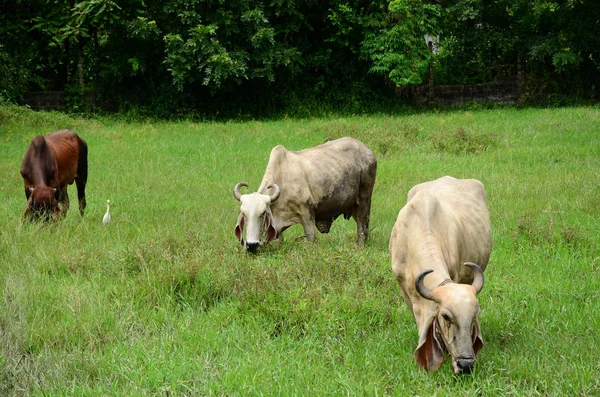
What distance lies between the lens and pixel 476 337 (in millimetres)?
4379

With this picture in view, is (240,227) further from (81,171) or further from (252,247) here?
(81,171)

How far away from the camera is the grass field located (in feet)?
15.6

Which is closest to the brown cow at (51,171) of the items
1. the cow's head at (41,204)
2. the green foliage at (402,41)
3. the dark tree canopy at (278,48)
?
the cow's head at (41,204)

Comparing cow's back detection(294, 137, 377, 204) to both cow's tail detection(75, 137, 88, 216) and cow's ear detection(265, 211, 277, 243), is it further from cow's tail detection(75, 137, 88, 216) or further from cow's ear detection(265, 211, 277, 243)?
cow's tail detection(75, 137, 88, 216)

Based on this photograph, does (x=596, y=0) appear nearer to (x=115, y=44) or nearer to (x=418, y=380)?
(x=115, y=44)

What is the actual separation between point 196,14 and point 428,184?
18.0 m

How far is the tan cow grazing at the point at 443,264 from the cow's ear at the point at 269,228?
194 centimetres

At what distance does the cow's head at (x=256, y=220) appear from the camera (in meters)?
7.29

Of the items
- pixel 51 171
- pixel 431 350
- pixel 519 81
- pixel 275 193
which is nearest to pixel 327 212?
pixel 275 193

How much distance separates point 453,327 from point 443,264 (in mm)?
625

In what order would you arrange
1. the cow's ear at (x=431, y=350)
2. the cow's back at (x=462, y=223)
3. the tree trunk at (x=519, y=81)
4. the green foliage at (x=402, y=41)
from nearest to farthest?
1. the cow's ear at (x=431, y=350)
2. the cow's back at (x=462, y=223)
3. the green foliage at (x=402, y=41)
4. the tree trunk at (x=519, y=81)

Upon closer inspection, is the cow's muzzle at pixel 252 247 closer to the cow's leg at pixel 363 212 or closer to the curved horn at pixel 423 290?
the cow's leg at pixel 363 212

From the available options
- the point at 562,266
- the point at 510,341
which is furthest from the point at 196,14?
the point at 510,341

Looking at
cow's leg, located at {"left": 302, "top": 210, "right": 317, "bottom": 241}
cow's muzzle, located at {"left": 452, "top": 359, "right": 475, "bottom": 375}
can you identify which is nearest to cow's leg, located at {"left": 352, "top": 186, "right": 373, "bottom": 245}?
cow's leg, located at {"left": 302, "top": 210, "right": 317, "bottom": 241}
